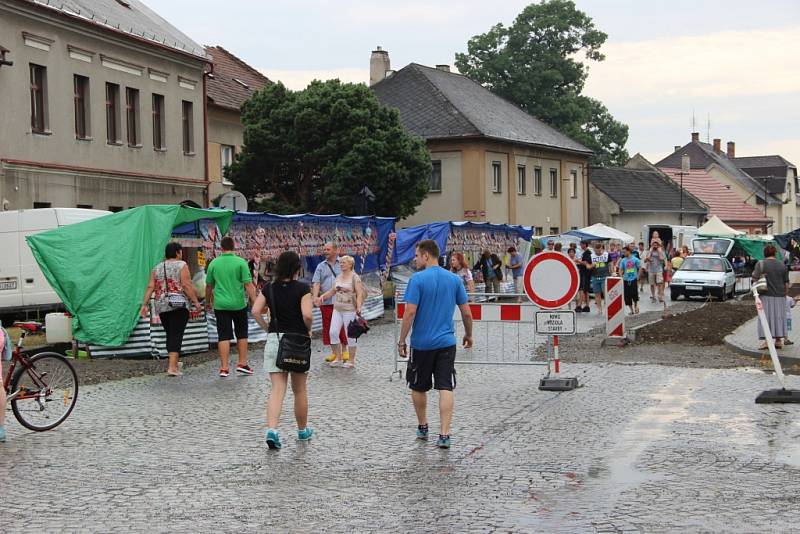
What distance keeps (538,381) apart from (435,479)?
267 inches

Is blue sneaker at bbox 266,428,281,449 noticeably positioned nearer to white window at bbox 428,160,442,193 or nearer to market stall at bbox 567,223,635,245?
market stall at bbox 567,223,635,245

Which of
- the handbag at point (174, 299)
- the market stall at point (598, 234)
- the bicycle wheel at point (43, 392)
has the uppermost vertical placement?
the market stall at point (598, 234)

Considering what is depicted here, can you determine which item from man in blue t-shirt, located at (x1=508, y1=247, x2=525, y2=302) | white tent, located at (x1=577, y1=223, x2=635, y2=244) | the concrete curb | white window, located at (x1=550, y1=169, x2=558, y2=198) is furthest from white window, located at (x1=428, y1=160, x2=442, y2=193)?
the concrete curb

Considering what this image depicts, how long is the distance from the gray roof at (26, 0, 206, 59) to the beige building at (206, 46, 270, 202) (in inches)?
98.7

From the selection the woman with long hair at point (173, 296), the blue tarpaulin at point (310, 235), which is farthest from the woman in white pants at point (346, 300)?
the blue tarpaulin at point (310, 235)

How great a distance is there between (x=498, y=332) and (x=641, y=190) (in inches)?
2498

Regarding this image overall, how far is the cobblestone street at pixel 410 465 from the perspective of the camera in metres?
7.36

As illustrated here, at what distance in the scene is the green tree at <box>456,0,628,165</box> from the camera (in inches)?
2997

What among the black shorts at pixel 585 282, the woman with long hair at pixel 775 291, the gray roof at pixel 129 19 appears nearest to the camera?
the woman with long hair at pixel 775 291

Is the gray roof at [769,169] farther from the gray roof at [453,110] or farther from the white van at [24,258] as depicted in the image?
the white van at [24,258]

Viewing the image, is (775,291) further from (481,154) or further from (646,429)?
(481,154)

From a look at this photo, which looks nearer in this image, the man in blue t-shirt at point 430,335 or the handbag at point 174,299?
the man in blue t-shirt at point 430,335

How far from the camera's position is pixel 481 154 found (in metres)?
56.2

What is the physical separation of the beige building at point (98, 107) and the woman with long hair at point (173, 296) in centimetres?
1345
